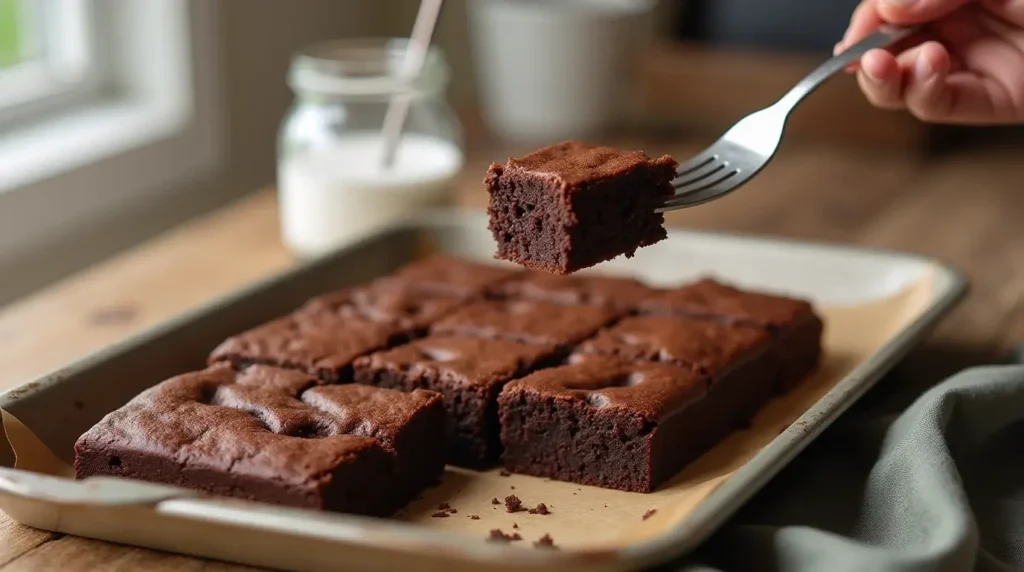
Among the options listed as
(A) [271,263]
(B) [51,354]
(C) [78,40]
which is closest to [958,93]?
(A) [271,263]

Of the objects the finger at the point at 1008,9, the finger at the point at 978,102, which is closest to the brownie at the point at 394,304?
the finger at the point at 978,102

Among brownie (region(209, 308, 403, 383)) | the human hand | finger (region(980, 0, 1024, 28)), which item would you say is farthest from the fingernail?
brownie (region(209, 308, 403, 383))

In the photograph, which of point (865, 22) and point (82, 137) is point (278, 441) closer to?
point (865, 22)

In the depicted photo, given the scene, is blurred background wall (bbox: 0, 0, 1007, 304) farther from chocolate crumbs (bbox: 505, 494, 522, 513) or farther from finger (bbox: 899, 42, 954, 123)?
chocolate crumbs (bbox: 505, 494, 522, 513)

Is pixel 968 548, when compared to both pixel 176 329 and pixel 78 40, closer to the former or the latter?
pixel 176 329

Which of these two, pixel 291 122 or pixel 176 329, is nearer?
pixel 176 329
